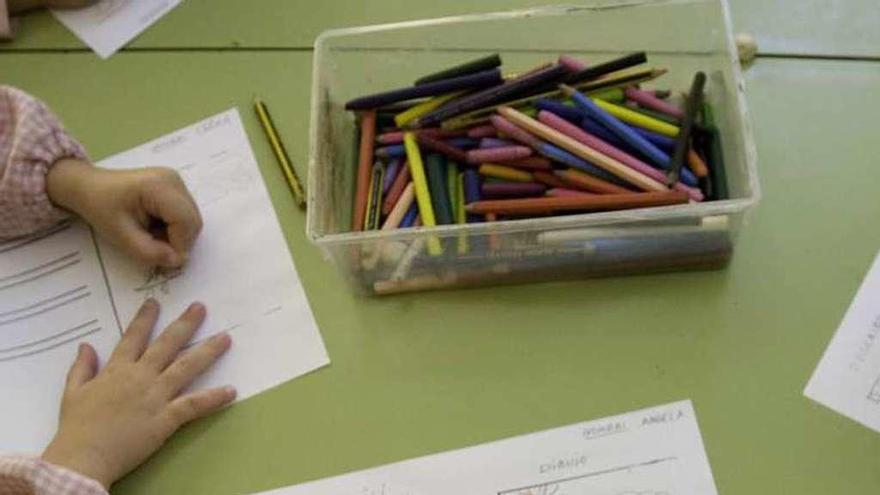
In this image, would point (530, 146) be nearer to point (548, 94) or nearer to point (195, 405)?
point (548, 94)

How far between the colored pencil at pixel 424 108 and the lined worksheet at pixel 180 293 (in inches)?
4.8

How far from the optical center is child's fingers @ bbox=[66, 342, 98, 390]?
0.67 metres

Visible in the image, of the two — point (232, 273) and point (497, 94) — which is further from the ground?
point (497, 94)

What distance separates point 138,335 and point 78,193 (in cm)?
12

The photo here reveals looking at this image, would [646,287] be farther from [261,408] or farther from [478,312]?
[261,408]

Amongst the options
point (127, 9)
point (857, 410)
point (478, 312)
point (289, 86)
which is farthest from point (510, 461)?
point (127, 9)

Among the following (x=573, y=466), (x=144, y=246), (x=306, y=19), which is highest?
(x=306, y=19)

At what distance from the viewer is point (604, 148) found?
0.66 metres

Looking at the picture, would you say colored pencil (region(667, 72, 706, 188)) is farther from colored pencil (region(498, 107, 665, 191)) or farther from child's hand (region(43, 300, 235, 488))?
child's hand (region(43, 300, 235, 488))

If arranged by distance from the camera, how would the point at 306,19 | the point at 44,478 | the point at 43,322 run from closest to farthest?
1. the point at 44,478
2. the point at 43,322
3. the point at 306,19

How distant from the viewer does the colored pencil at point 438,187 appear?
2.17ft

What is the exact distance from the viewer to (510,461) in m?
0.62

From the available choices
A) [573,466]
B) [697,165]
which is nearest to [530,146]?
[697,165]

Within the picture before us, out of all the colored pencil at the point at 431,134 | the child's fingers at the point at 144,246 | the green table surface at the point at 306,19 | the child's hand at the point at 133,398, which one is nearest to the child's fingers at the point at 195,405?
the child's hand at the point at 133,398
